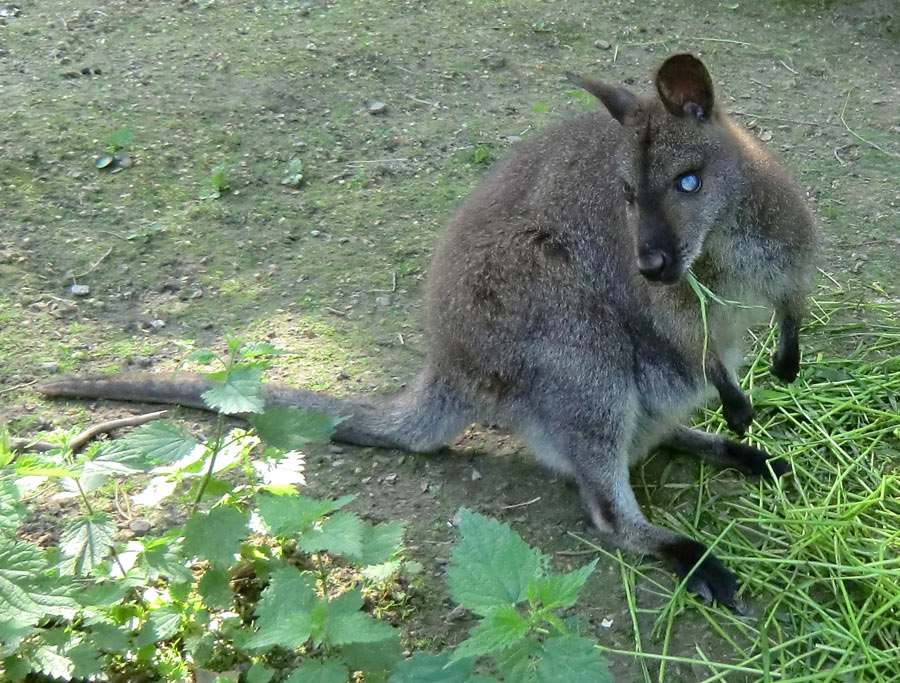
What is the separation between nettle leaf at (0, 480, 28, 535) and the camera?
174cm

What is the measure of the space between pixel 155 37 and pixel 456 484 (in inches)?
154

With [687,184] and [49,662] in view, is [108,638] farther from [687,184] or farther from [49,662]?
[687,184]

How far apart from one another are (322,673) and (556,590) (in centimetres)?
50

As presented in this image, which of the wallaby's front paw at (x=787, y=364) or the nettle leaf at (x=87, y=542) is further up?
the nettle leaf at (x=87, y=542)

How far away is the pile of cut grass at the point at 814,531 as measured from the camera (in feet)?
6.96

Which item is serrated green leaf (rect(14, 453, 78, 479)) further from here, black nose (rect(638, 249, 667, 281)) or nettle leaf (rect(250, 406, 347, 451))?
black nose (rect(638, 249, 667, 281))

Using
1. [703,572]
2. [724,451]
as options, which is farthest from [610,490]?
[724,451]

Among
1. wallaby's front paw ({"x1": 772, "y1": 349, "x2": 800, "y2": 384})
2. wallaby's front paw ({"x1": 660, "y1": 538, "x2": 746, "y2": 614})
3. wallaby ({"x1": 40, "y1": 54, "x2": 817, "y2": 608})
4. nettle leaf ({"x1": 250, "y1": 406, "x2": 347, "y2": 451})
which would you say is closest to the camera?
nettle leaf ({"x1": 250, "y1": 406, "x2": 347, "y2": 451})

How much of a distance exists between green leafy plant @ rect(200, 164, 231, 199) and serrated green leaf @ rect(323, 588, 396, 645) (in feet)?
9.02

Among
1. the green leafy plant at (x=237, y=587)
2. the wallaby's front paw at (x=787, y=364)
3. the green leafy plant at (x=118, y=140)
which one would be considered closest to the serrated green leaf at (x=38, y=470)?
the green leafy plant at (x=237, y=587)

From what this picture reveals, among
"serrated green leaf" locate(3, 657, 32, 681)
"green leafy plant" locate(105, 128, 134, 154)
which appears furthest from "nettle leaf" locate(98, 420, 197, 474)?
"green leafy plant" locate(105, 128, 134, 154)

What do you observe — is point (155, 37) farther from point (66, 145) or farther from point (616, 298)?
point (616, 298)

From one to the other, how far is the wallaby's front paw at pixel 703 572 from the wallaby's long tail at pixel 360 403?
73cm

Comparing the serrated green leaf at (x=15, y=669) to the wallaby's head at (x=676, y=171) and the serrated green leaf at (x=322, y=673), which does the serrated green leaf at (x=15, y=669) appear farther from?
the wallaby's head at (x=676, y=171)
